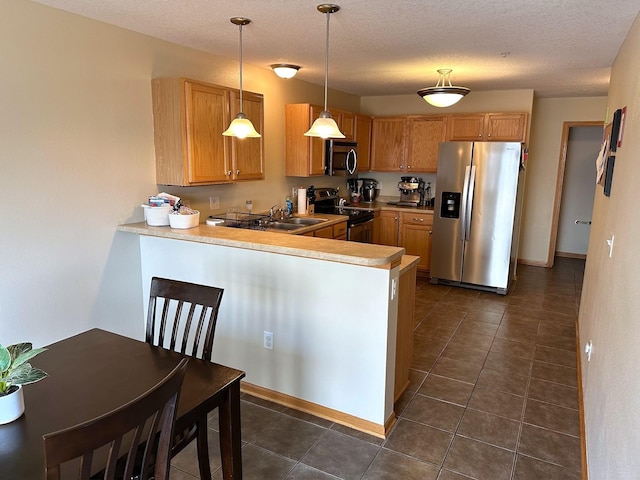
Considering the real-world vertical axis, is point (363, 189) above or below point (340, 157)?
below

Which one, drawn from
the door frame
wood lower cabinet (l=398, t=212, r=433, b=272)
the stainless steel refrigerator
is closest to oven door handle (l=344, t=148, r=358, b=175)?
wood lower cabinet (l=398, t=212, r=433, b=272)

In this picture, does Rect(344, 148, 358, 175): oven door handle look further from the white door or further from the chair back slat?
the chair back slat

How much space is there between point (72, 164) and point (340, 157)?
3.16 meters

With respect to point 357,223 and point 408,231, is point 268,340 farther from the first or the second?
point 408,231

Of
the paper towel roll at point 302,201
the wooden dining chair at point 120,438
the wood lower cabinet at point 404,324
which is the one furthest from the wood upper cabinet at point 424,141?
the wooden dining chair at point 120,438

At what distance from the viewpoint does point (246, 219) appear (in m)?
4.02

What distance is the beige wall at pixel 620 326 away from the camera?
4.60 ft

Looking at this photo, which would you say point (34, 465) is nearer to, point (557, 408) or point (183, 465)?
point (183, 465)

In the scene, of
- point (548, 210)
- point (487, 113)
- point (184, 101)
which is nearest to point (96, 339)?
point (184, 101)

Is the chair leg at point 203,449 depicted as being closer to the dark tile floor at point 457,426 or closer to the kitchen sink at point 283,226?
the dark tile floor at point 457,426

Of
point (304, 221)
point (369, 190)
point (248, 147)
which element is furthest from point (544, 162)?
point (248, 147)

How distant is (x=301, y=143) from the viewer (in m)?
4.83

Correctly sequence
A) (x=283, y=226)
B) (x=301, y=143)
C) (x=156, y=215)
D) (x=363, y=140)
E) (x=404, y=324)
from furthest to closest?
(x=363, y=140) → (x=301, y=143) → (x=283, y=226) → (x=156, y=215) → (x=404, y=324)

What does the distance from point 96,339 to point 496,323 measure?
358 cm
